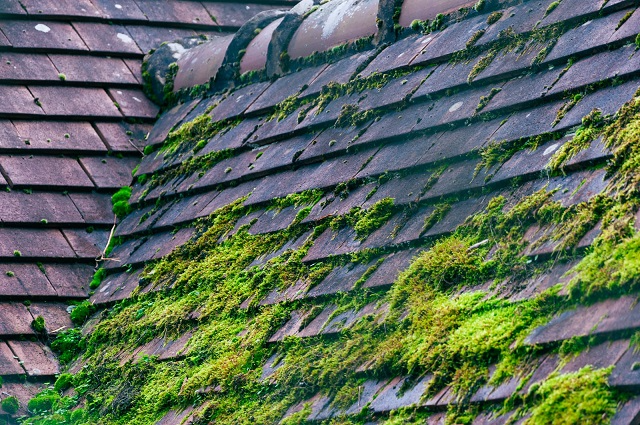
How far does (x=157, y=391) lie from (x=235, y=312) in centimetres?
46

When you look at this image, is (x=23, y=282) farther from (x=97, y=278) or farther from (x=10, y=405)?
(x=10, y=405)

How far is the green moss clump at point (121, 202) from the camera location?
21.0 ft

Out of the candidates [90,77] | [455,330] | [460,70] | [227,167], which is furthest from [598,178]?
[90,77]

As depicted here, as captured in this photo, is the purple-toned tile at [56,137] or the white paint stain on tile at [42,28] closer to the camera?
the purple-toned tile at [56,137]

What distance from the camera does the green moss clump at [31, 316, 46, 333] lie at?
5570mm

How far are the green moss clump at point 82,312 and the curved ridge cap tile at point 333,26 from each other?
5.78ft

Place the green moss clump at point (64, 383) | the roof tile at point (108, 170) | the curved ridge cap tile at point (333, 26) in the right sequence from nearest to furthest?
1. the green moss clump at point (64, 383)
2. the curved ridge cap tile at point (333, 26)
3. the roof tile at point (108, 170)

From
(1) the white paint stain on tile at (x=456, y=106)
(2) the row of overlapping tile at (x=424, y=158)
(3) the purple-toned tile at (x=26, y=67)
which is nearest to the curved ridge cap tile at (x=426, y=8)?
(2) the row of overlapping tile at (x=424, y=158)

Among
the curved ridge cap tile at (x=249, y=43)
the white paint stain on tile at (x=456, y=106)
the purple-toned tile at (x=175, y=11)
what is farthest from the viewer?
the purple-toned tile at (x=175, y=11)

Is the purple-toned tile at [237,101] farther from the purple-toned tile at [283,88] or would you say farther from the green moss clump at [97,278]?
the green moss clump at [97,278]

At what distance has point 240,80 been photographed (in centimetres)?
643

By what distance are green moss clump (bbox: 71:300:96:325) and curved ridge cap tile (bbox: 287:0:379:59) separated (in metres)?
1.76

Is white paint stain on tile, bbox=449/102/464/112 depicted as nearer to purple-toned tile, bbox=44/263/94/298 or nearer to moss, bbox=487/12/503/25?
moss, bbox=487/12/503/25

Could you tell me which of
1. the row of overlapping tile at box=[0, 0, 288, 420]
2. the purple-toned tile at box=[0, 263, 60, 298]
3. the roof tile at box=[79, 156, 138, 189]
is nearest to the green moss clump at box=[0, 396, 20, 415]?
the row of overlapping tile at box=[0, 0, 288, 420]
